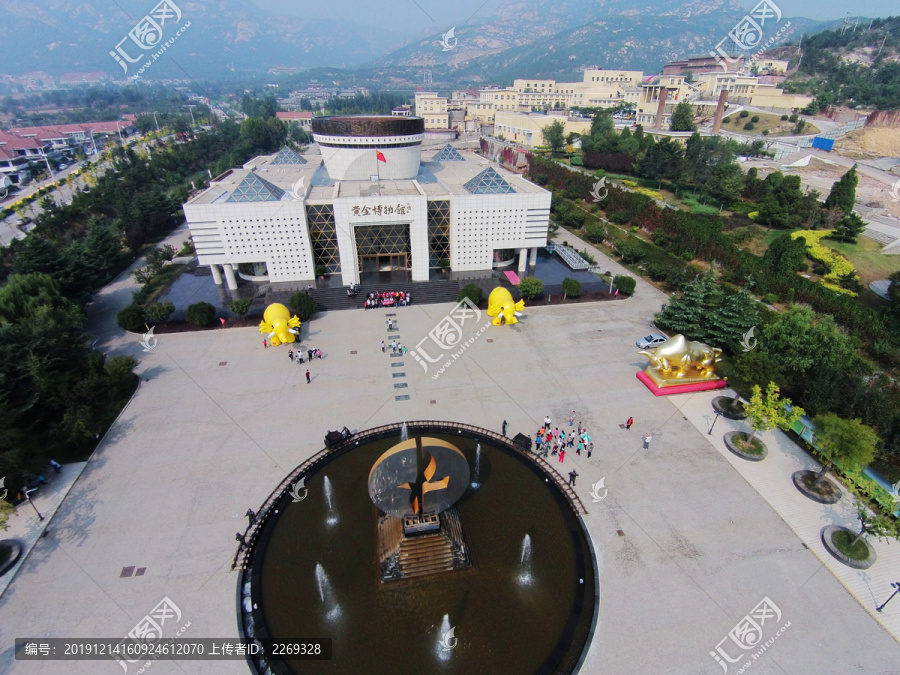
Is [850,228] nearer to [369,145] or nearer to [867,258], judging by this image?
[867,258]

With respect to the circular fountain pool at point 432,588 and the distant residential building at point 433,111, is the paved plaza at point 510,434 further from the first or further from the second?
the distant residential building at point 433,111

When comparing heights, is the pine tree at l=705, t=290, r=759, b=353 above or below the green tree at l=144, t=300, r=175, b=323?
above

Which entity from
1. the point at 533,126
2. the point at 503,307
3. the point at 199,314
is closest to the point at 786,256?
the point at 503,307

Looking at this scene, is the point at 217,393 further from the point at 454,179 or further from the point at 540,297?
the point at 454,179

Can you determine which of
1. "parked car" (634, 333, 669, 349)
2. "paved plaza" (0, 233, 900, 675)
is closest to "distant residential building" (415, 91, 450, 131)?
"paved plaza" (0, 233, 900, 675)

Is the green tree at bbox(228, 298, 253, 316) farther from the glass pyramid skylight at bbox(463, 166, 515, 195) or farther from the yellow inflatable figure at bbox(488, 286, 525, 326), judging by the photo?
the glass pyramid skylight at bbox(463, 166, 515, 195)

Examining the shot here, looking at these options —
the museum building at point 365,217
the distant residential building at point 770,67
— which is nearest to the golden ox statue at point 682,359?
the museum building at point 365,217
